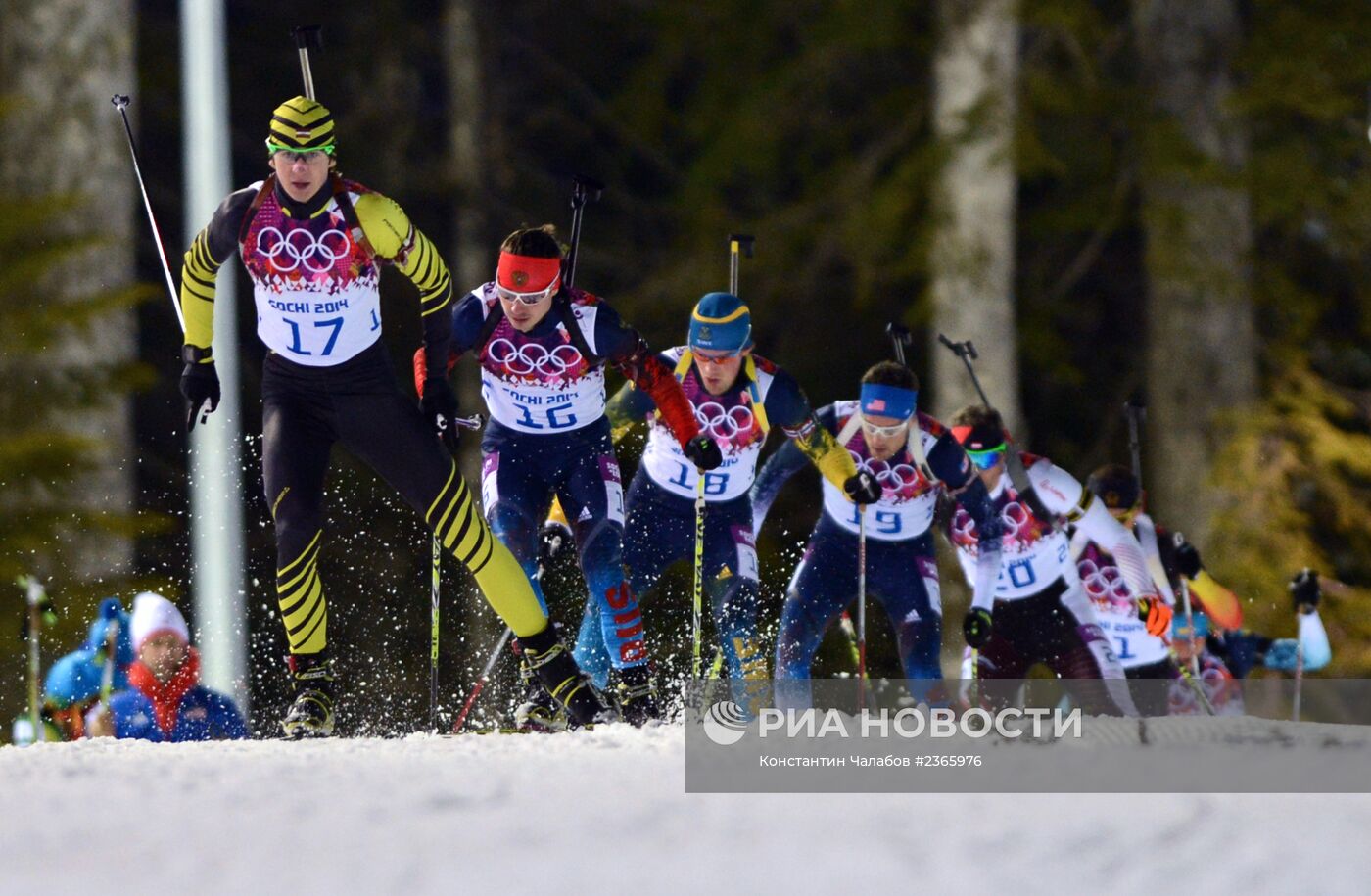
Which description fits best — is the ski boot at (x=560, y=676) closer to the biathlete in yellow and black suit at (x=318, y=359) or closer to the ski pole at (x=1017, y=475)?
the biathlete in yellow and black suit at (x=318, y=359)

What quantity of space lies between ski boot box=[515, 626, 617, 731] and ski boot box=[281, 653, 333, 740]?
0.66 meters

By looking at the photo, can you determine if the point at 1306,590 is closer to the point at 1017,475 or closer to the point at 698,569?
the point at 1017,475

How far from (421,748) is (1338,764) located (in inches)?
107

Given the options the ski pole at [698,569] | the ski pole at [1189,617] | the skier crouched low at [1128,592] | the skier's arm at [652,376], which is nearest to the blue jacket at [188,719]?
the ski pole at [698,569]

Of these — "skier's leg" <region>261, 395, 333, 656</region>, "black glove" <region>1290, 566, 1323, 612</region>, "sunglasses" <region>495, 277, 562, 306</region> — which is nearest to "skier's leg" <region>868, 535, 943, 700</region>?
"sunglasses" <region>495, 277, 562, 306</region>

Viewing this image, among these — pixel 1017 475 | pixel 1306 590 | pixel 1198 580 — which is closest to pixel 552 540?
pixel 1017 475

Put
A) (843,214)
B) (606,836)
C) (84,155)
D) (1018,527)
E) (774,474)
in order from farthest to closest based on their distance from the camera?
(843,214)
(84,155)
(1018,527)
(774,474)
(606,836)

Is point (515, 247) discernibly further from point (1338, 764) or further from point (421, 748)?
point (1338, 764)

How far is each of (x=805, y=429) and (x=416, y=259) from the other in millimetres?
1782

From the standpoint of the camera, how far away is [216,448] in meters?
10.1

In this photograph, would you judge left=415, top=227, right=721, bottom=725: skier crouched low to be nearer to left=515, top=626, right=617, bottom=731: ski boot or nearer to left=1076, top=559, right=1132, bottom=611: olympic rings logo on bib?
left=515, top=626, right=617, bottom=731: ski boot

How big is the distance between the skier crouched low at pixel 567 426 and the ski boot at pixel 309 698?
0.77 m

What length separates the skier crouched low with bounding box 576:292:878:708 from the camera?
318 inches

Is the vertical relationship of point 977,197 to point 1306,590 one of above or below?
above
